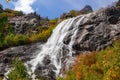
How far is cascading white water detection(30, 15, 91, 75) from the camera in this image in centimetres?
5591

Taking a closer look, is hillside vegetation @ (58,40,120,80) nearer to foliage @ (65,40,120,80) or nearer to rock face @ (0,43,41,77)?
foliage @ (65,40,120,80)

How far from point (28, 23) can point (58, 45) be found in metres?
19.2

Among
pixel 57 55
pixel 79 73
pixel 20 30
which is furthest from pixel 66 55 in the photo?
pixel 20 30

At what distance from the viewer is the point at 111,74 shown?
31.7 m

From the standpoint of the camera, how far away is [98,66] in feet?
151

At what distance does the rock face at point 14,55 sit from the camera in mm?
57319

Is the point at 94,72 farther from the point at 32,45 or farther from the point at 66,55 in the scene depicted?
the point at 32,45

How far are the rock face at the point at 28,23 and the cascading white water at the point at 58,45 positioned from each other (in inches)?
345

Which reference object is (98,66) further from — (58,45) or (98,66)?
(58,45)

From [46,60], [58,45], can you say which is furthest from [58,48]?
[46,60]

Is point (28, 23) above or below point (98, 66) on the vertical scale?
above

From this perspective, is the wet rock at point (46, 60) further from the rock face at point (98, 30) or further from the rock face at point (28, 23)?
the rock face at point (28, 23)

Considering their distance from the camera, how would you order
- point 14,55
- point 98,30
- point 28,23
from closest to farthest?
point 14,55 → point 98,30 → point 28,23

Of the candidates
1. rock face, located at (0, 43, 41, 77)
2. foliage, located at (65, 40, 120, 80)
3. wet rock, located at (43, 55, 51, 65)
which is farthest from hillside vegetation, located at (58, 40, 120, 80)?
rock face, located at (0, 43, 41, 77)
